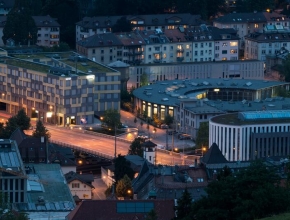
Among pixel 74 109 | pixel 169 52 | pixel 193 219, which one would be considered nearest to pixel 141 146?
pixel 74 109

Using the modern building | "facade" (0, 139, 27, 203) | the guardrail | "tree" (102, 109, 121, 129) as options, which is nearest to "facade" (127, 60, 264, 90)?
the modern building

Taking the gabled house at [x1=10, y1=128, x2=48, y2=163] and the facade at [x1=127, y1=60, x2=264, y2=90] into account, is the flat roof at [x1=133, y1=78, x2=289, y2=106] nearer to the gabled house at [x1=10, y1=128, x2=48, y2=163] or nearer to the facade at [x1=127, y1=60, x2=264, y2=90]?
the facade at [x1=127, y1=60, x2=264, y2=90]

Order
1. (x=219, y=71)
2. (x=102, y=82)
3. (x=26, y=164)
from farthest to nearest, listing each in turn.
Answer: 1. (x=219, y=71)
2. (x=102, y=82)
3. (x=26, y=164)

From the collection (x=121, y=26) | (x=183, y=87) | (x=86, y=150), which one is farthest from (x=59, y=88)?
(x=121, y=26)

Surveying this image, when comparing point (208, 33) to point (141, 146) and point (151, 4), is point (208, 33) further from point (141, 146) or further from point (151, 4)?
point (141, 146)

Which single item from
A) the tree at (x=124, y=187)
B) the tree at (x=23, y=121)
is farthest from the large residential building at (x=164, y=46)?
the tree at (x=124, y=187)

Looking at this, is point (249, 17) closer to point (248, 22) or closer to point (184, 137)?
point (248, 22)

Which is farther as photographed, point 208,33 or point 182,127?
point 208,33
